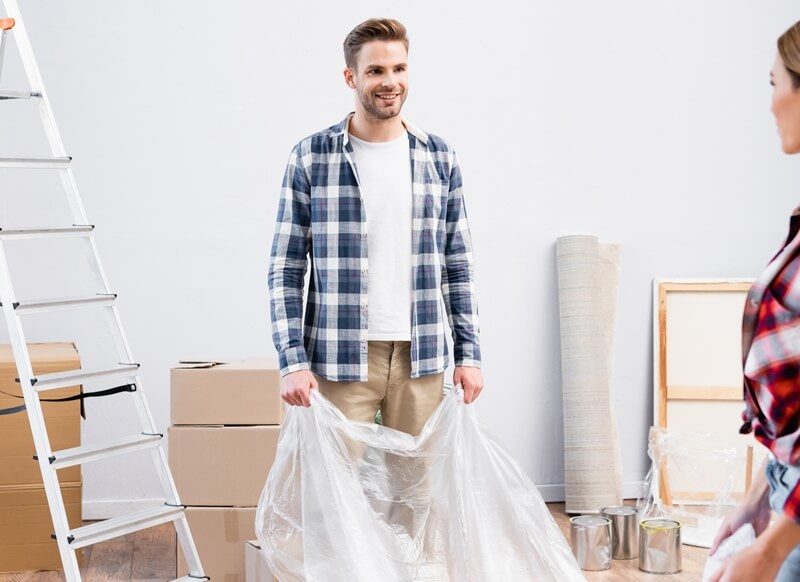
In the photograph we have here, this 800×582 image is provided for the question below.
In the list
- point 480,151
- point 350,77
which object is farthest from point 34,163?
point 480,151

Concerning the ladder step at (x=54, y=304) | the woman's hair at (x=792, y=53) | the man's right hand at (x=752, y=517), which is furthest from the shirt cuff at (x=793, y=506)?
the ladder step at (x=54, y=304)

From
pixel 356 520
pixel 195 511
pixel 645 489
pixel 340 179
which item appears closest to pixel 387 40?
pixel 340 179

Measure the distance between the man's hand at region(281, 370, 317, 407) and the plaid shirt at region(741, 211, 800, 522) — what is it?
1365 mm

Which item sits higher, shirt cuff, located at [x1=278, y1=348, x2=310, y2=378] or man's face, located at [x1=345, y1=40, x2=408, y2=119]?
man's face, located at [x1=345, y1=40, x2=408, y2=119]

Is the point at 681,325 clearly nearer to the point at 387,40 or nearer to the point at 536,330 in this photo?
the point at 536,330

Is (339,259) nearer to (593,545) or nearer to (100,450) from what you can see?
(100,450)

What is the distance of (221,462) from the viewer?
9.50 ft

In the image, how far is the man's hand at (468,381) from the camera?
2.33 m

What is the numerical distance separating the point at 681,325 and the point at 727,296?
219mm

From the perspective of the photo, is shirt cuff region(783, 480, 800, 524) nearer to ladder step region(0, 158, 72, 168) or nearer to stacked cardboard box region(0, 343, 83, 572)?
ladder step region(0, 158, 72, 168)

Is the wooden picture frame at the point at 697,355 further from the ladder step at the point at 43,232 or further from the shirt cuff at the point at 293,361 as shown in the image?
the ladder step at the point at 43,232

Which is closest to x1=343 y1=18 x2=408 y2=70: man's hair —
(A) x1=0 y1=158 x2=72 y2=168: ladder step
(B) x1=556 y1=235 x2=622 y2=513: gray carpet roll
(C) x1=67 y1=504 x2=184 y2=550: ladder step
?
(A) x1=0 y1=158 x2=72 y2=168: ladder step

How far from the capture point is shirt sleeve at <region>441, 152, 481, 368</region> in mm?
2408

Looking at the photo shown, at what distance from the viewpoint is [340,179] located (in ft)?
7.45
